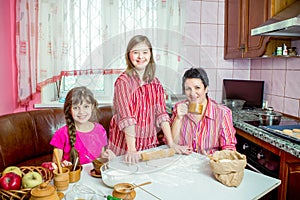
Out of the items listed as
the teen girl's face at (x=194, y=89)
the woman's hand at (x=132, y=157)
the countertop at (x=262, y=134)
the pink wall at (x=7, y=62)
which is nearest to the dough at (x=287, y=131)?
the countertop at (x=262, y=134)

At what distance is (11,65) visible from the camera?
202cm

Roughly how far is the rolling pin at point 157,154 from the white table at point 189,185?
5cm

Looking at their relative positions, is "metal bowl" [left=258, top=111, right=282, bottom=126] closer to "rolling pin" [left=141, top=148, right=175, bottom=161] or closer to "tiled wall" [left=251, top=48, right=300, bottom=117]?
"tiled wall" [left=251, top=48, right=300, bottom=117]

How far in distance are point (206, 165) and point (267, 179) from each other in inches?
8.4

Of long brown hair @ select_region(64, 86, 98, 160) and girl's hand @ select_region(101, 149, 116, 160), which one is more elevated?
long brown hair @ select_region(64, 86, 98, 160)

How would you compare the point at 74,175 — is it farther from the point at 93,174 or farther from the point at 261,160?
the point at 261,160

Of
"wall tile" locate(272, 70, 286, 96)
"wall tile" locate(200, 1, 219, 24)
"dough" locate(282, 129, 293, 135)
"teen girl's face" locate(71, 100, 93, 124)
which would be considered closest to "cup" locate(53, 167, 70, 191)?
"teen girl's face" locate(71, 100, 93, 124)

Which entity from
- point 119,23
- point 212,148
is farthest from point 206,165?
point 119,23

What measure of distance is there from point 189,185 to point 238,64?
1.81 meters

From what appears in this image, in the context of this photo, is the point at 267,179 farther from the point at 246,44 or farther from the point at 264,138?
the point at 246,44

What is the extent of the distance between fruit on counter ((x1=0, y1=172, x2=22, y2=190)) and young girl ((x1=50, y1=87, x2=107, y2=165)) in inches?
11.2

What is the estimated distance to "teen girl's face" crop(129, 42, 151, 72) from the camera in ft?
3.05

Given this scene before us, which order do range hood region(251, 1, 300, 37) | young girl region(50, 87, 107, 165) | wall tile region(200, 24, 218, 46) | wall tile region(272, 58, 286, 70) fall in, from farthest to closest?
wall tile region(200, 24, 218, 46)
wall tile region(272, 58, 286, 70)
range hood region(251, 1, 300, 37)
young girl region(50, 87, 107, 165)

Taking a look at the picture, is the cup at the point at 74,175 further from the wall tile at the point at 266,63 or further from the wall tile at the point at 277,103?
the wall tile at the point at 266,63
